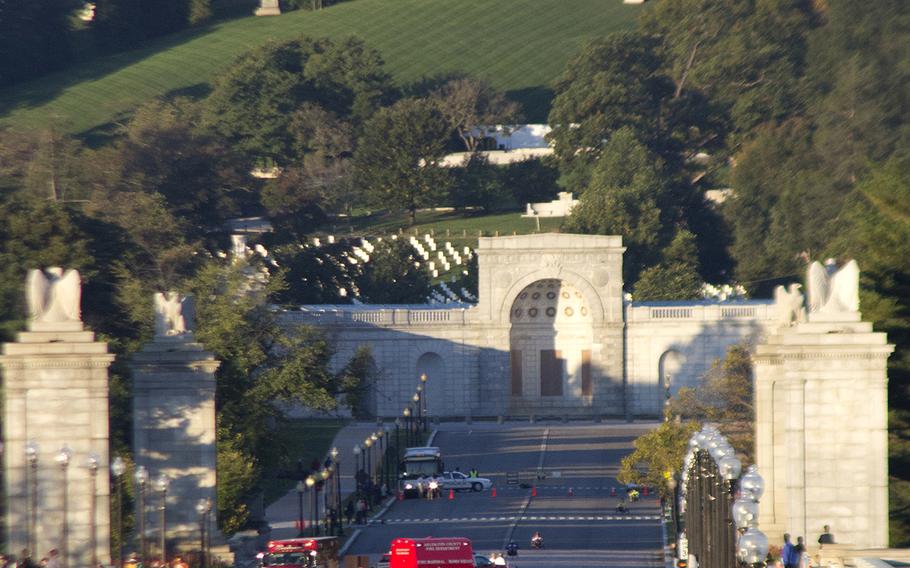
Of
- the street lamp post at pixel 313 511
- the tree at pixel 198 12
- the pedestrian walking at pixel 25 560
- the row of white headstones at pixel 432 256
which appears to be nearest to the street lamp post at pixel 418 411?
the row of white headstones at pixel 432 256

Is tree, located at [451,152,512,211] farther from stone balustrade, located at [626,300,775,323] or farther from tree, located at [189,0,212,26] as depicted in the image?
tree, located at [189,0,212,26]

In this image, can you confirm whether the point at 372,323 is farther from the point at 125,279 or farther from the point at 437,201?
the point at 437,201

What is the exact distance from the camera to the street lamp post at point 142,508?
41469mm

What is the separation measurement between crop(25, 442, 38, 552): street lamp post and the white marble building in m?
52.3

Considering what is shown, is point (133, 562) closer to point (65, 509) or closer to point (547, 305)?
point (65, 509)

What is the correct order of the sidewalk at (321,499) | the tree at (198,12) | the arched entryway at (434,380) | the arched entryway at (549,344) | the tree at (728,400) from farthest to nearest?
the tree at (198,12) → the arched entryway at (549,344) → the arched entryway at (434,380) → the tree at (728,400) → the sidewalk at (321,499)

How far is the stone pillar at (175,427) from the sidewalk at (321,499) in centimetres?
1162

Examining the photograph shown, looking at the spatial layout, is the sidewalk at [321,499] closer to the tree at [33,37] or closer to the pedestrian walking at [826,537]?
the pedestrian walking at [826,537]

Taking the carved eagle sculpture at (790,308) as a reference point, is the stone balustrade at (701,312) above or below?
above

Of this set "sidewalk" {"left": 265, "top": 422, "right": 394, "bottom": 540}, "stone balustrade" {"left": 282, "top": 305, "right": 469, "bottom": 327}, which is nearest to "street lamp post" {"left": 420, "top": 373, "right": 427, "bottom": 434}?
"sidewalk" {"left": 265, "top": 422, "right": 394, "bottom": 540}

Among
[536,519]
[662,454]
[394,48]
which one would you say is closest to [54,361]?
[536,519]

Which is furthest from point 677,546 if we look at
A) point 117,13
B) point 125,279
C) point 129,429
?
point 117,13

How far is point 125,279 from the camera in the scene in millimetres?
63094

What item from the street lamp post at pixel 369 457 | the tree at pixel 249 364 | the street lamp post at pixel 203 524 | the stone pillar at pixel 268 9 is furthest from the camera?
the stone pillar at pixel 268 9
